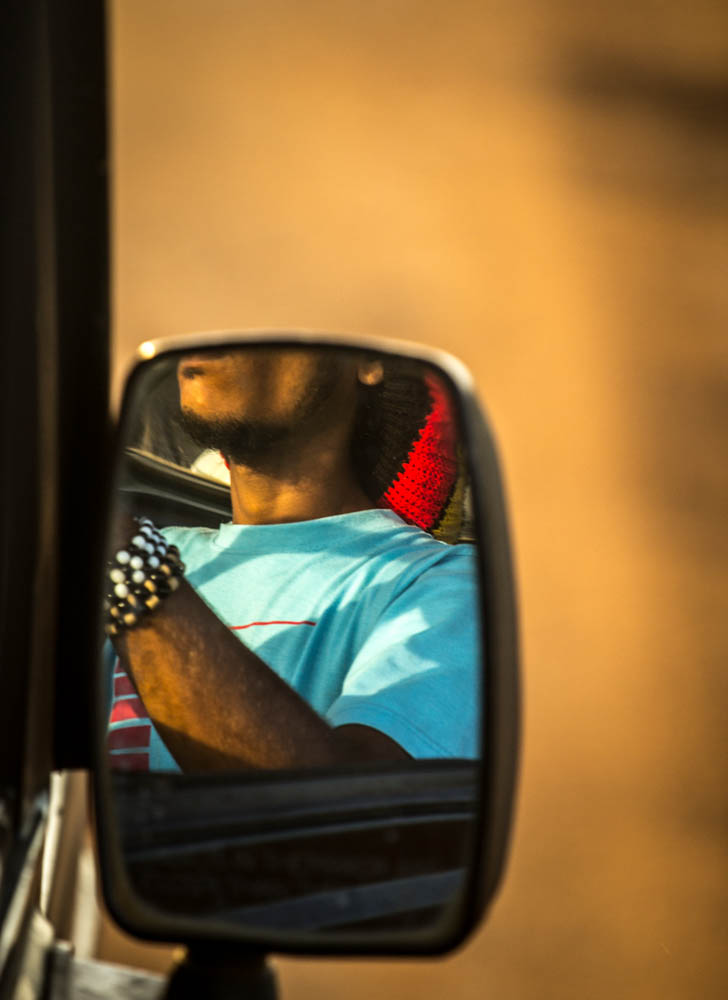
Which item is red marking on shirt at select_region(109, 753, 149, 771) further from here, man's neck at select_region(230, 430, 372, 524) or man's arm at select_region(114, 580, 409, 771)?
man's neck at select_region(230, 430, 372, 524)

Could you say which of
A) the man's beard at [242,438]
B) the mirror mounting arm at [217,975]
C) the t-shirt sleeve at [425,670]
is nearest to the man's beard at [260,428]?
the man's beard at [242,438]

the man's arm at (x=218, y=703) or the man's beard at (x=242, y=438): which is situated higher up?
the man's beard at (x=242, y=438)

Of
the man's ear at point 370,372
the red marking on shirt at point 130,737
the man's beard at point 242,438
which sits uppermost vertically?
the man's ear at point 370,372

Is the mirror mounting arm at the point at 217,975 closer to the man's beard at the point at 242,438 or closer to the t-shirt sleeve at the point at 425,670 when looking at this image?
the t-shirt sleeve at the point at 425,670

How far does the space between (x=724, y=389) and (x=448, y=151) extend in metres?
0.99

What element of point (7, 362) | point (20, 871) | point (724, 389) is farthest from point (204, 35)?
point (20, 871)

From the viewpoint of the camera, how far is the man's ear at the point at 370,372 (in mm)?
579

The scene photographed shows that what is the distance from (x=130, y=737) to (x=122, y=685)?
1.2 inches

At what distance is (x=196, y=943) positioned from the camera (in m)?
0.53

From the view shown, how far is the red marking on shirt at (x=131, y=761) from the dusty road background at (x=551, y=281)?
1760mm

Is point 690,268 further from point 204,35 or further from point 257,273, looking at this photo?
point 204,35

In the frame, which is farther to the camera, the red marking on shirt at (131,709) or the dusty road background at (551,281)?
the dusty road background at (551,281)

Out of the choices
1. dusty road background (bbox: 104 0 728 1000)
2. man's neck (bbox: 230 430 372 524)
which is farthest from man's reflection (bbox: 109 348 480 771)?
dusty road background (bbox: 104 0 728 1000)

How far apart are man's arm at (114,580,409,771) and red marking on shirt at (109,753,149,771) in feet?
0.06
